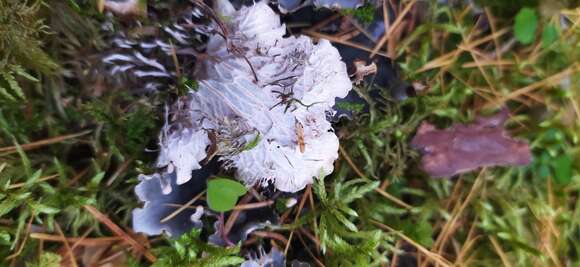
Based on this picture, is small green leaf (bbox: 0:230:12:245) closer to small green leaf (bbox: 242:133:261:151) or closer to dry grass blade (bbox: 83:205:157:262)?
dry grass blade (bbox: 83:205:157:262)

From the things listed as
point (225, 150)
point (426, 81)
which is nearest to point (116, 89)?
point (225, 150)

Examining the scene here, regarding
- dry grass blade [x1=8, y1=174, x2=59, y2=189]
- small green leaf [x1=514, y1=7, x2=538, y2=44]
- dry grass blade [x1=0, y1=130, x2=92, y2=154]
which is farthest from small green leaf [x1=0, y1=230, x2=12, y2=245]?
small green leaf [x1=514, y1=7, x2=538, y2=44]

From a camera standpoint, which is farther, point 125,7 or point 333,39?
point 333,39

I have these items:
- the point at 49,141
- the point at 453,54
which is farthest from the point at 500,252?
the point at 49,141

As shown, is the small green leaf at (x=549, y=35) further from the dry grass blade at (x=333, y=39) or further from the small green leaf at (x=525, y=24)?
the dry grass blade at (x=333, y=39)

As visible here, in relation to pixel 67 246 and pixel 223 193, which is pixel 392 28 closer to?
pixel 223 193

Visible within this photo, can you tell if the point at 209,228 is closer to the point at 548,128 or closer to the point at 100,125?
the point at 100,125

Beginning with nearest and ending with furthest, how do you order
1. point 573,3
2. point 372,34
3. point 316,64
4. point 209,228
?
point 316,64, point 209,228, point 372,34, point 573,3
